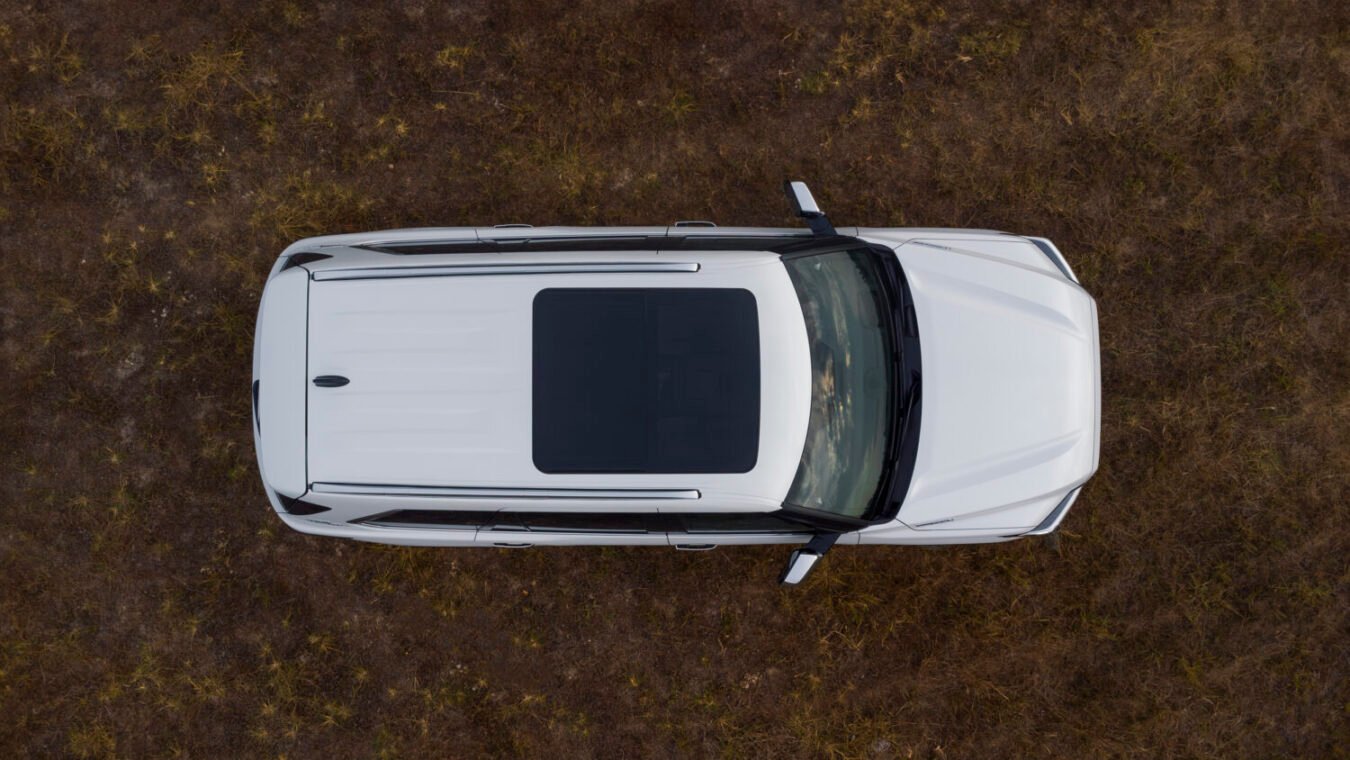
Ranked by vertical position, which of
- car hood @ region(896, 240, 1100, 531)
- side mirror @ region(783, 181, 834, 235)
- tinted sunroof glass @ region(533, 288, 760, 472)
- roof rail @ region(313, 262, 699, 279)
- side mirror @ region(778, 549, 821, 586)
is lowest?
side mirror @ region(778, 549, 821, 586)

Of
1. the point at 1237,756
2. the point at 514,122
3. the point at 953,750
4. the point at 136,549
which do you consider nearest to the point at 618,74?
the point at 514,122

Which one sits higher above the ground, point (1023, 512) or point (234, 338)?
point (234, 338)

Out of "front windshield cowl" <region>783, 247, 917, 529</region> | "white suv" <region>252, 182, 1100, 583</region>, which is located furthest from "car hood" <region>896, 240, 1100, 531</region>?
"front windshield cowl" <region>783, 247, 917, 529</region>

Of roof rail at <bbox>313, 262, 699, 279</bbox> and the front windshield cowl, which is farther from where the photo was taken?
the front windshield cowl

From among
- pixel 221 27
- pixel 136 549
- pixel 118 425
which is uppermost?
pixel 221 27

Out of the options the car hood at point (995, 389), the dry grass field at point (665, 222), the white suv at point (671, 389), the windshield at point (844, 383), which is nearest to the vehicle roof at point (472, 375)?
the white suv at point (671, 389)

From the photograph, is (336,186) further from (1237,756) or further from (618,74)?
(1237,756)

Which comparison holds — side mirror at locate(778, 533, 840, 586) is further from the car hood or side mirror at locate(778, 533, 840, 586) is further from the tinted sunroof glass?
the tinted sunroof glass
